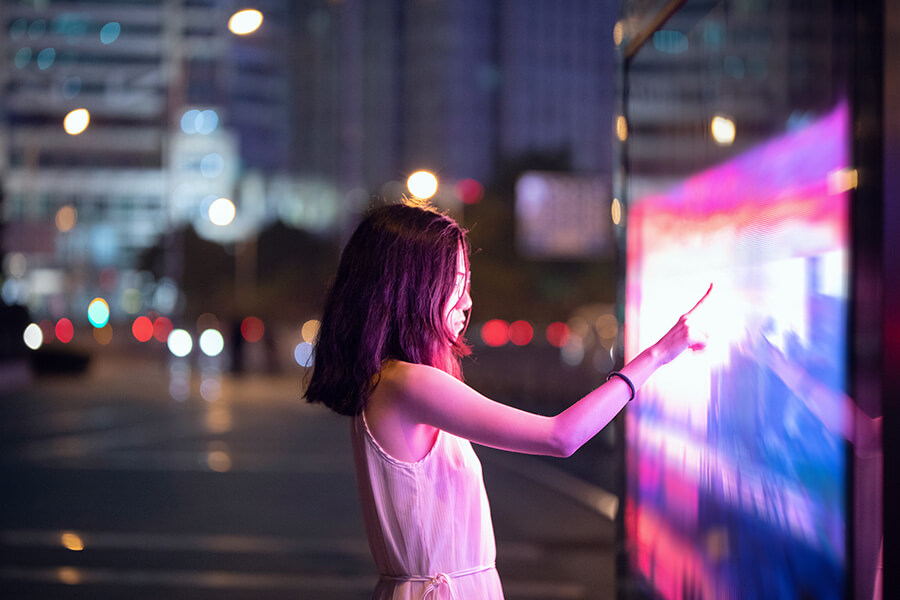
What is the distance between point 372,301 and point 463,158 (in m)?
90.3

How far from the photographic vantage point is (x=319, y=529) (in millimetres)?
7688

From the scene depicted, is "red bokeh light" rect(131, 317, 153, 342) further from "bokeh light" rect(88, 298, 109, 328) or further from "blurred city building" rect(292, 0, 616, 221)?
"blurred city building" rect(292, 0, 616, 221)

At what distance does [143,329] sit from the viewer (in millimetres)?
41219

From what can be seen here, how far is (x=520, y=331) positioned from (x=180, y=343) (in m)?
11.8

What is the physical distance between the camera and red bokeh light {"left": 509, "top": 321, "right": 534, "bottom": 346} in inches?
1292

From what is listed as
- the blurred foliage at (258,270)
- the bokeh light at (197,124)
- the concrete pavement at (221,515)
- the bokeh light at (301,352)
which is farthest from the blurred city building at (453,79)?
the concrete pavement at (221,515)

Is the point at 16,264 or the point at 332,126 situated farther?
the point at 332,126

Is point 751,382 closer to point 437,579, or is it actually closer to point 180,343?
point 437,579

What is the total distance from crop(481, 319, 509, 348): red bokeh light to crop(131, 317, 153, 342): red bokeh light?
16.1 meters

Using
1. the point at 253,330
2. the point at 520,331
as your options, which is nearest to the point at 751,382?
the point at 253,330

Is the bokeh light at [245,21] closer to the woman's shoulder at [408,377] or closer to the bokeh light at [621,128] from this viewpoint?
the bokeh light at [621,128]

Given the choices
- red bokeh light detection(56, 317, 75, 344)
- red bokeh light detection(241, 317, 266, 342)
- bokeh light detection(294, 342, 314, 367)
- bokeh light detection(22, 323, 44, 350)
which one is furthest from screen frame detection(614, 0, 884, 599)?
red bokeh light detection(56, 317, 75, 344)

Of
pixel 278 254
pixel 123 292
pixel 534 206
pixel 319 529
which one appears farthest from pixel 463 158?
pixel 319 529

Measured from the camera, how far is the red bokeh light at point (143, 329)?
40.8 meters
